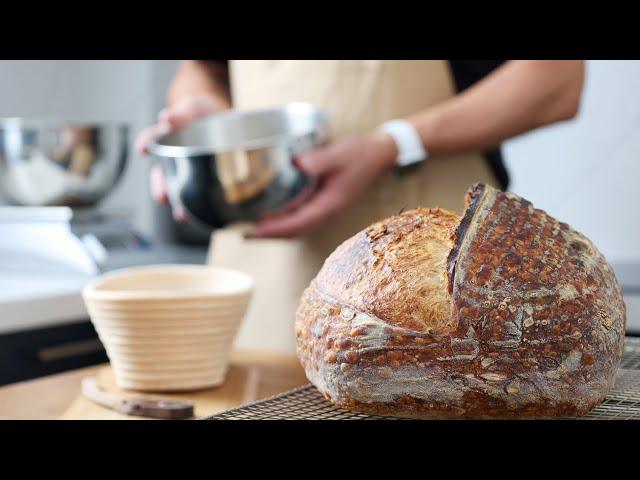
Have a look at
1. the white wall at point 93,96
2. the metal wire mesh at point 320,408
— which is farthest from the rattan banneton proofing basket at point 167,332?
the white wall at point 93,96

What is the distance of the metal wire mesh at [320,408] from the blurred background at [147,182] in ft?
0.82

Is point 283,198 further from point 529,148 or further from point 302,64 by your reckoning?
point 529,148

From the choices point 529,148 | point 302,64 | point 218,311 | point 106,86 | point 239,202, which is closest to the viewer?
point 218,311

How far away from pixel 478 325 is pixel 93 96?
200cm

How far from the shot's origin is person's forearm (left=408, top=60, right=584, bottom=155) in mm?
1192

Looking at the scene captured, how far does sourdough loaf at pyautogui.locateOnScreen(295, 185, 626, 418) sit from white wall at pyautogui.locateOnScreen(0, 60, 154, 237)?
1.57m

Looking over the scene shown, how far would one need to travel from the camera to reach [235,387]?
33.2 inches

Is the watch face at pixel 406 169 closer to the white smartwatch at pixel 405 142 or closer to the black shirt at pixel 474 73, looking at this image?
the white smartwatch at pixel 405 142

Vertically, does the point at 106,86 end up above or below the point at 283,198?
above

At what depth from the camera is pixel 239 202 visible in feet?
3.50
